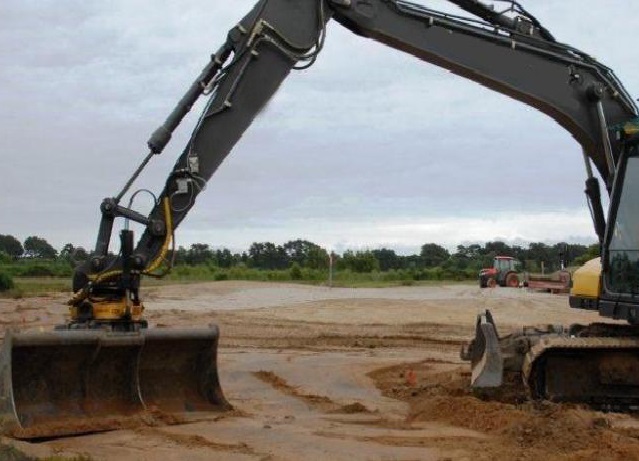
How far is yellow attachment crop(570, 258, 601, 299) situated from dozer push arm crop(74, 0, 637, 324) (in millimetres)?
412

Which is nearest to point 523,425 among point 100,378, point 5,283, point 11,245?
point 100,378

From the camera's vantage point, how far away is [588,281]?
10.1 meters

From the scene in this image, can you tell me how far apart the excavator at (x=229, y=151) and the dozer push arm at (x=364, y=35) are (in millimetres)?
13

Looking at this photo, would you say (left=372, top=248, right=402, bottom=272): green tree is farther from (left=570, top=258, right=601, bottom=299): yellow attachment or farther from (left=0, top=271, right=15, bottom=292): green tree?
(left=570, top=258, right=601, bottom=299): yellow attachment

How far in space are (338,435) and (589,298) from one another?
140 inches

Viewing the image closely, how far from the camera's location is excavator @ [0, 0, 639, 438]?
871 cm

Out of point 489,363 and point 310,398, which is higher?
point 489,363

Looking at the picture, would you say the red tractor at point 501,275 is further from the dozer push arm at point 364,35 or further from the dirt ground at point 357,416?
the dozer push arm at point 364,35

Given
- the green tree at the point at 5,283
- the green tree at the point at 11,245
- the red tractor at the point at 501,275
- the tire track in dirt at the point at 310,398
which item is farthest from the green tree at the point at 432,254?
the tire track in dirt at the point at 310,398

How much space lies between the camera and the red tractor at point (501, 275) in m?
47.5

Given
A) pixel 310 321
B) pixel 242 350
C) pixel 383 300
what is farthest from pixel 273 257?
pixel 242 350

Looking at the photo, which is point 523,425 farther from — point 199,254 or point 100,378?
point 199,254

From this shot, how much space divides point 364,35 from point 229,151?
78.5 inches

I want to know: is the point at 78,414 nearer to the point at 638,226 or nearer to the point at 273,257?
the point at 638,226
